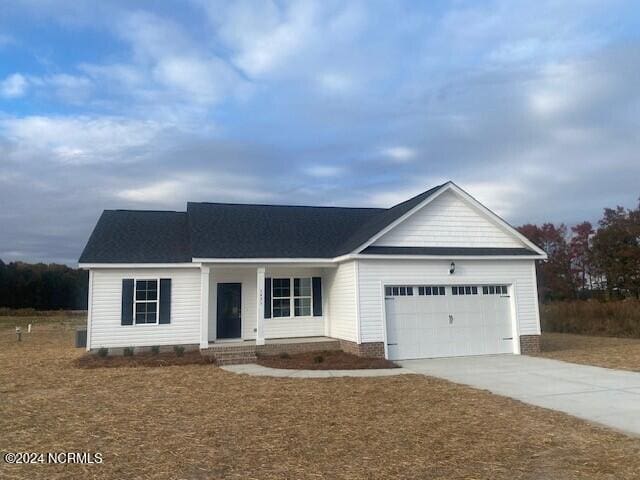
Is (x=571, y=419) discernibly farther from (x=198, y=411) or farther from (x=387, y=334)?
(x=387, y=334)

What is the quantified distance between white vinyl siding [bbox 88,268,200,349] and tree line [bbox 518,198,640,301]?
32.6m

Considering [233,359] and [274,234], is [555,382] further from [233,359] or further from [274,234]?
[274,234]

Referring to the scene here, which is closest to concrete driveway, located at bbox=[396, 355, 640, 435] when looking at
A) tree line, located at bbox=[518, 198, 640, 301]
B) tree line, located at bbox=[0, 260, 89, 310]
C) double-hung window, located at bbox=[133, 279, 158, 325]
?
double-hung window, located at bbox=[133, 279, 158, 325]

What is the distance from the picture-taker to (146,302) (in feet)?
51.2

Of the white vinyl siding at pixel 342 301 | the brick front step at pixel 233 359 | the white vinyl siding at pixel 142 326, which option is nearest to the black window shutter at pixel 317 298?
the white vinyl siding at pixel 342 301

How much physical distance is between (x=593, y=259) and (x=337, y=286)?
3126cm

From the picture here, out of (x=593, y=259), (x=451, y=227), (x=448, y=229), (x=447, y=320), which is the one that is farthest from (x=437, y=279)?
(x=593, y=259)

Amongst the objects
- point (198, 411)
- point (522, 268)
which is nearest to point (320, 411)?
point (198, 411)

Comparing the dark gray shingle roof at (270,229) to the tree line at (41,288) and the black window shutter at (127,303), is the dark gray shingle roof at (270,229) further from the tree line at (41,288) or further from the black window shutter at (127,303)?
the tree line at (41,288)

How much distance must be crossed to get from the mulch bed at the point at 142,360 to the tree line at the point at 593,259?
1309 inches

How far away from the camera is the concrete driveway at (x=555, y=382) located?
7.92 metres

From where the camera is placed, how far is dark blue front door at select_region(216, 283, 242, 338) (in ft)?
55.0

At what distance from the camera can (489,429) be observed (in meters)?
6.92

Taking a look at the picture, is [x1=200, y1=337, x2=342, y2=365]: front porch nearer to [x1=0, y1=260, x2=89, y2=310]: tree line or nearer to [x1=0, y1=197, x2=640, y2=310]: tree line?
[x1=0, y1=197, x2=640, y2=310]: tree line
